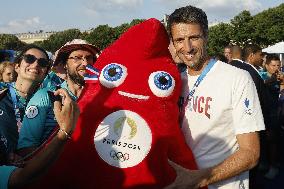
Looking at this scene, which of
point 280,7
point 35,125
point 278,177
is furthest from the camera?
point 280,7

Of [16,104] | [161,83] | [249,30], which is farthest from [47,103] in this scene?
[249,30]

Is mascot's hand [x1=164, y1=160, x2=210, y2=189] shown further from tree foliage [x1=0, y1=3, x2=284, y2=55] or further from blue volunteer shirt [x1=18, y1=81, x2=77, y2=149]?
tree foliage [x1=0, y1=3, x2=284, y2=55]

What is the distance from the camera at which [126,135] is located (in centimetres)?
246

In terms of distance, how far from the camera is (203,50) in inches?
104

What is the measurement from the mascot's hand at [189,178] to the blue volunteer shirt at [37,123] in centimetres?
107

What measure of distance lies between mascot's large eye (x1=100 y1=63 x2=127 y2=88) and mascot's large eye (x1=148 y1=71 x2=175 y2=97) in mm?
168

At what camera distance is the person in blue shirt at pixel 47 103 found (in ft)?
10.1

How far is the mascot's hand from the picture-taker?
7.80 feet

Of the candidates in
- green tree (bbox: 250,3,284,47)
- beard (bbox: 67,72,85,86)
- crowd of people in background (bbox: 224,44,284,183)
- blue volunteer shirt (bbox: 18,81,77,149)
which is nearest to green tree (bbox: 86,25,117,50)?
green tree (bbox: 250,3,284,47)

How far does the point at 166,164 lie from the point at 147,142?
0.18 m

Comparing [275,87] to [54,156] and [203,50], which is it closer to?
[203,50]

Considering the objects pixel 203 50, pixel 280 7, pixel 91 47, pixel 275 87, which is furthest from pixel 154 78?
pixel 280 7

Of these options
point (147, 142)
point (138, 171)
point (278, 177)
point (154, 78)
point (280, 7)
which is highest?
point (280, 7)

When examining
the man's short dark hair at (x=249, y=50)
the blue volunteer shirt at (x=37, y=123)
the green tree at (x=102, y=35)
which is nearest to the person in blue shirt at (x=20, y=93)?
the blue volunteer shirt at (x=37, y=123)
